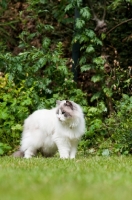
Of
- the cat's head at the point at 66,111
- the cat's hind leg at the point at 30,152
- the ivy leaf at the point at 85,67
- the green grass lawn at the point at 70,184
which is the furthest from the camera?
the ivy leaf at the point at 85,67

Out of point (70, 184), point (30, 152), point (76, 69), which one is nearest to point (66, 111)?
point (30, 152)

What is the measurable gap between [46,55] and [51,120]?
361 cm

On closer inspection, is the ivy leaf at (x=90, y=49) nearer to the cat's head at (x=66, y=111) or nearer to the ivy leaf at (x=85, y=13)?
the ivy leaf at (x=85, y=13)

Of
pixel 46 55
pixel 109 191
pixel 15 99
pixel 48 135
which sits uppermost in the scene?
pixel 46 55

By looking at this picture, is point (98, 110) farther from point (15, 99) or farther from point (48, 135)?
point (48, 135)

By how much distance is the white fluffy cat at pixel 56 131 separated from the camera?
9570mm

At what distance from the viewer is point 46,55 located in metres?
13.1

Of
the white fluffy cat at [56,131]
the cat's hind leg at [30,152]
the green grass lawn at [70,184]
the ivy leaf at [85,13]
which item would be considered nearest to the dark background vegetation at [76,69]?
the ivy leaf at [85,13]

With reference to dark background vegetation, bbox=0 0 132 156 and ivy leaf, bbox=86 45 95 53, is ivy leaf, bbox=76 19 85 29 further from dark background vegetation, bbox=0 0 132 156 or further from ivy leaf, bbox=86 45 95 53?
ivy leaf, bbox=86 45 95 53

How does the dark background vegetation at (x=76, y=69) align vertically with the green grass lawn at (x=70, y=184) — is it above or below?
above

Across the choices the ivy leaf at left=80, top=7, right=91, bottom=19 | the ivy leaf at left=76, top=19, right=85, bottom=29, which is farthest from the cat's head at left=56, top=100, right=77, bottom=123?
the ivy leaf at left=80, top=7, right=91, bottom=19

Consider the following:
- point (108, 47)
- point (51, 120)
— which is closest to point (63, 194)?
point (51, 120)

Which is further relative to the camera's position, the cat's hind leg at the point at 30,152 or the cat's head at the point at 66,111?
the cat's hind leg at the point at 30,152

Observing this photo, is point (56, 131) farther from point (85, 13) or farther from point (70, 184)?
point (85, 13)
